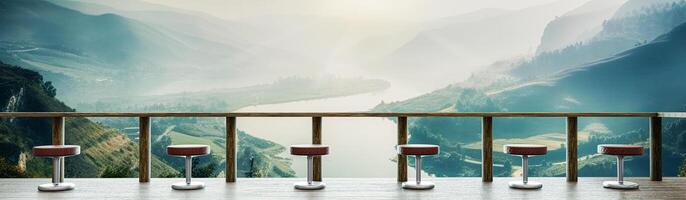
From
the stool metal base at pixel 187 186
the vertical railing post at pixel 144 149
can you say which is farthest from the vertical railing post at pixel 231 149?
the vertical railing post at pixel 144 149

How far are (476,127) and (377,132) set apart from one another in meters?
2.27

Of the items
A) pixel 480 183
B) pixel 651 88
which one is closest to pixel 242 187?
pixel 480 183

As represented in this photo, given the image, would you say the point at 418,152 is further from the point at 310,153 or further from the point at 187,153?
the point at 187,153

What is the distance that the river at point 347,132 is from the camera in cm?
1302

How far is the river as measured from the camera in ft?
42.7

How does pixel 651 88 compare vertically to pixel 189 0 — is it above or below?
below

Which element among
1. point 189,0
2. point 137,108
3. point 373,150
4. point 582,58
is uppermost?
point 189,0

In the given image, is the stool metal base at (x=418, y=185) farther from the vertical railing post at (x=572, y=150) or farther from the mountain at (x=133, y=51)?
the mountain at (x=133, y=51)

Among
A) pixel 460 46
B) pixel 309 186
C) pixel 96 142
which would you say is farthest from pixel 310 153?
pixel 96 142

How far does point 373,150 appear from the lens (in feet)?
42.8

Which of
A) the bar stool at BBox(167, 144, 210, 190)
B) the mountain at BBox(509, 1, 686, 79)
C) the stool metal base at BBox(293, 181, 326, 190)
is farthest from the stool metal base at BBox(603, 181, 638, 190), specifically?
the mountain at BBox(509, 1, 686, 79)

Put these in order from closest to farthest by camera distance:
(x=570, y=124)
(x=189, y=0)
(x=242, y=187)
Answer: (x=242, y=187), (x=570, y=124), (x=189, y=0)

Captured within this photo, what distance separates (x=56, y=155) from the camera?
527 cm

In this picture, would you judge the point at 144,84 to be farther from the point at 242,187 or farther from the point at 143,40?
the point at 242,187
